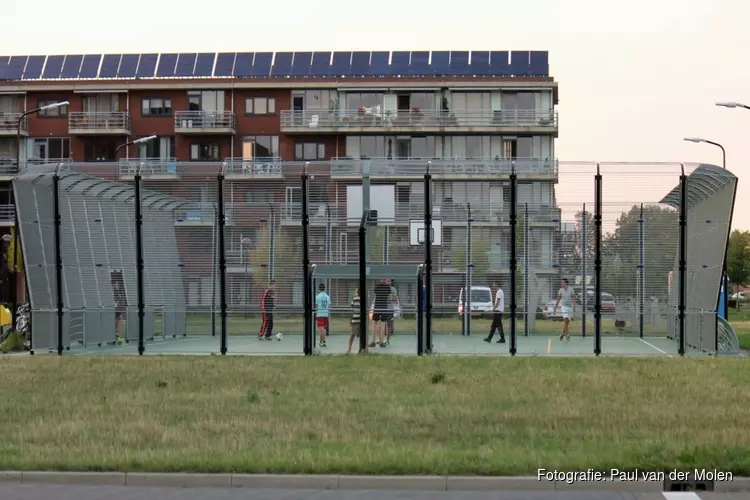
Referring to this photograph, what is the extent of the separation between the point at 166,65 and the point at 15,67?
406 inches

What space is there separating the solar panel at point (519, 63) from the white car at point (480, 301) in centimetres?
4199

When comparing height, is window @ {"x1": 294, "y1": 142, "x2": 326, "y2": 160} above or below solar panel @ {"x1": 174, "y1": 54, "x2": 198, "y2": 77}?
below

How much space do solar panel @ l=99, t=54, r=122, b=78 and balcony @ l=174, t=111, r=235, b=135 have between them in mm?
5700

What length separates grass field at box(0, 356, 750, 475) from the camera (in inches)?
383

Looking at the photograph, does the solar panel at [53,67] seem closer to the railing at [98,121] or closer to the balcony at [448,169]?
the railing at [98,121]

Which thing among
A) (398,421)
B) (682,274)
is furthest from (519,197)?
(398,421)

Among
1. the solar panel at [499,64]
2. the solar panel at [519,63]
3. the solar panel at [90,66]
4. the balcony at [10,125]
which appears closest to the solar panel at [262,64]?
the solar panel at [90,66]

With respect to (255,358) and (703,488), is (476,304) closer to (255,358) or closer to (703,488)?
(255,358)

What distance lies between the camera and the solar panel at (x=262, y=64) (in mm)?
64688

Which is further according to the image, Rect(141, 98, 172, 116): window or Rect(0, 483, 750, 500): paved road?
Rect(141, 98, 172, 116): window

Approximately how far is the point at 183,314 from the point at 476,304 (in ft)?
26.7

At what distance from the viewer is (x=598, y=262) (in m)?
21.3

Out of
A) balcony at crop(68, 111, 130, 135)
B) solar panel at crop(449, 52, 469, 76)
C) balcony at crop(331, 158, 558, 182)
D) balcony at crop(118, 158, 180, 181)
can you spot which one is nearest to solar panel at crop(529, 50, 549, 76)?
solar panel at crop(449, 52, 469, 76)

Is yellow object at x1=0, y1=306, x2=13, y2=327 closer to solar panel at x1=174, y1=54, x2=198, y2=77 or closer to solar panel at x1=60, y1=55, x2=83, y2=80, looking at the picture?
solar panel at x1=174, y1=54, x2=198, y2=77
